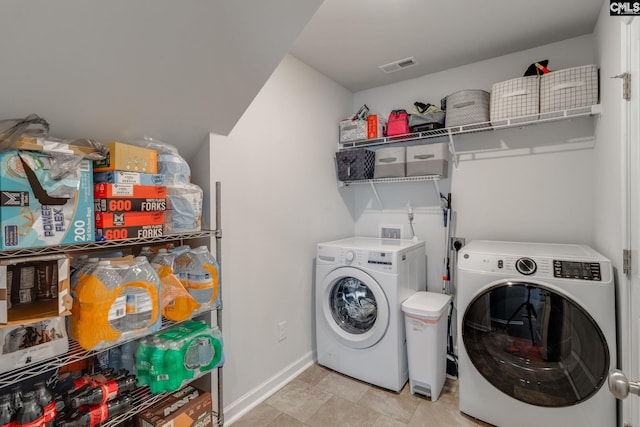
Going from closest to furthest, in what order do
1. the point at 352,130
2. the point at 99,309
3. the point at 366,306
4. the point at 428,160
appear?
the point at 99,309, the point at 366,306, the point at 428,160, the point at 352,130

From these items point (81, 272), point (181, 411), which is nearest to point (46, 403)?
point (81, 272)

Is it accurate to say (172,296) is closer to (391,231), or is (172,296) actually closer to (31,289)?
(31,289)

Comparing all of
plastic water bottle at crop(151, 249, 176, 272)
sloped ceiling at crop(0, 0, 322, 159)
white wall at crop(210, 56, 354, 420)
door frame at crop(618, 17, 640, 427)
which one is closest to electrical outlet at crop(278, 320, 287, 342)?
white wall at crop(210, 56, 354, 420)

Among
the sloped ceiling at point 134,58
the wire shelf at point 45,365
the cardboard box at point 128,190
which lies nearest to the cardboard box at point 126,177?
the cardboard box at point 128,190

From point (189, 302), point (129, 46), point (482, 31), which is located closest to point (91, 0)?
point (129, 46)

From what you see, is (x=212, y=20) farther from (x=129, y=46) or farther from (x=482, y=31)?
(x=482, y=31)

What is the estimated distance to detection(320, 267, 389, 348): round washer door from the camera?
2.15m

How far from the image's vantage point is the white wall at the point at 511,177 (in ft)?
7.11

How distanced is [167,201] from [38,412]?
877 millimetres

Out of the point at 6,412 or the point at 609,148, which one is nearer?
the point at 6,412

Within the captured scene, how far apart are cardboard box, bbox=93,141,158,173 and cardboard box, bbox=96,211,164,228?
18 cm

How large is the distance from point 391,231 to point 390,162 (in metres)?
0.67

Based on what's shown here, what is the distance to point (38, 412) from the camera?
3.52ft

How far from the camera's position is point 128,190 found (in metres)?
1.29
